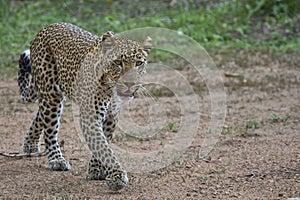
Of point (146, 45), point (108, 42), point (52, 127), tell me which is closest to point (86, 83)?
point (108, 42)

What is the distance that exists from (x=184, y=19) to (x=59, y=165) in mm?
9792

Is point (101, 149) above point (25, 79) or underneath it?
underneath

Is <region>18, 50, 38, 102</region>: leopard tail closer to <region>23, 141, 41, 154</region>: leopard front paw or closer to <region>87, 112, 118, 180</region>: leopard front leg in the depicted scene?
<region>23, 141, 41, 154</region>: leopard front paw

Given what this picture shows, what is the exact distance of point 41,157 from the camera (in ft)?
27.6

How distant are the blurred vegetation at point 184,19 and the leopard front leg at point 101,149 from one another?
8.13 metres

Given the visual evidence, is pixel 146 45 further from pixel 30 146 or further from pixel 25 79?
pixel 30 146

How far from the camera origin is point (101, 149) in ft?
22.3

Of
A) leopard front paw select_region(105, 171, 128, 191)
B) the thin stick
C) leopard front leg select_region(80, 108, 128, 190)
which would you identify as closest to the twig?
the thin stick

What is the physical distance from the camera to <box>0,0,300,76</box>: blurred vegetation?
16.0 metres

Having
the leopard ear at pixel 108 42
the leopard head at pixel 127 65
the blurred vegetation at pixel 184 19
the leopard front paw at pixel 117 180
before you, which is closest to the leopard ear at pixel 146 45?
the leopard head at pixel 127 65

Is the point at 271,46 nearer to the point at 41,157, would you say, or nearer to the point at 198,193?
the point at 41,157

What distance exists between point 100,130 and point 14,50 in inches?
325

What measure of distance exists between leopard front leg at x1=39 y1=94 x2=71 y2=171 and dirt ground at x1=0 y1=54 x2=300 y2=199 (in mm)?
117

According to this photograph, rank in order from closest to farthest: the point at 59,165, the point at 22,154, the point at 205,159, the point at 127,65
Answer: the point at 127,65, the point at 59,165, the point at 205,159, the point at 22,154
